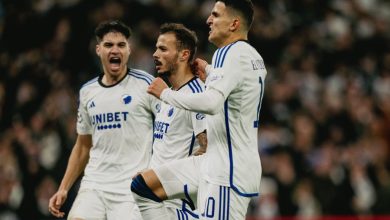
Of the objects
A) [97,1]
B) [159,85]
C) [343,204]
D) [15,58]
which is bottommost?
[343,204]

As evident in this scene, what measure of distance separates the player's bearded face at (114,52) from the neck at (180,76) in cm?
81

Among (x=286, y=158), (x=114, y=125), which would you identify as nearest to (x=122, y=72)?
(x=114, y=125)

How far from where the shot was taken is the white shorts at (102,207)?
8250 millimetres

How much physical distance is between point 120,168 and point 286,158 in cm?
630

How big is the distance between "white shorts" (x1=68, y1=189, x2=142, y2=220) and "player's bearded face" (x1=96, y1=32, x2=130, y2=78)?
1095 mm

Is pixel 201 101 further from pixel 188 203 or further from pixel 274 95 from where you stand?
pixel 274 95

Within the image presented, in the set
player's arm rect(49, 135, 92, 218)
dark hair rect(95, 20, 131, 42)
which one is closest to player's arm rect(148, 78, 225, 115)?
dark hair rect(95, 20, 131, 42)

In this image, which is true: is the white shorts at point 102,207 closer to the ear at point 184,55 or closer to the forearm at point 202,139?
the forearm at point 202,139

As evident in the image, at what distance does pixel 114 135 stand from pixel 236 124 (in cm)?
186

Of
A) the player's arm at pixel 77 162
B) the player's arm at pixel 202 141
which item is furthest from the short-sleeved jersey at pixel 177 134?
the player's arm at pixel 77 162

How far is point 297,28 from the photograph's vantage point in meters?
18.5

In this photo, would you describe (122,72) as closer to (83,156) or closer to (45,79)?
(83,156)

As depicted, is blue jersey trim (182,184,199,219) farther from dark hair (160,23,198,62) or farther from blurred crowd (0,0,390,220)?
blurred crowd (0,0,390,220)

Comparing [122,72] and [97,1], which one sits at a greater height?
[97,1]
